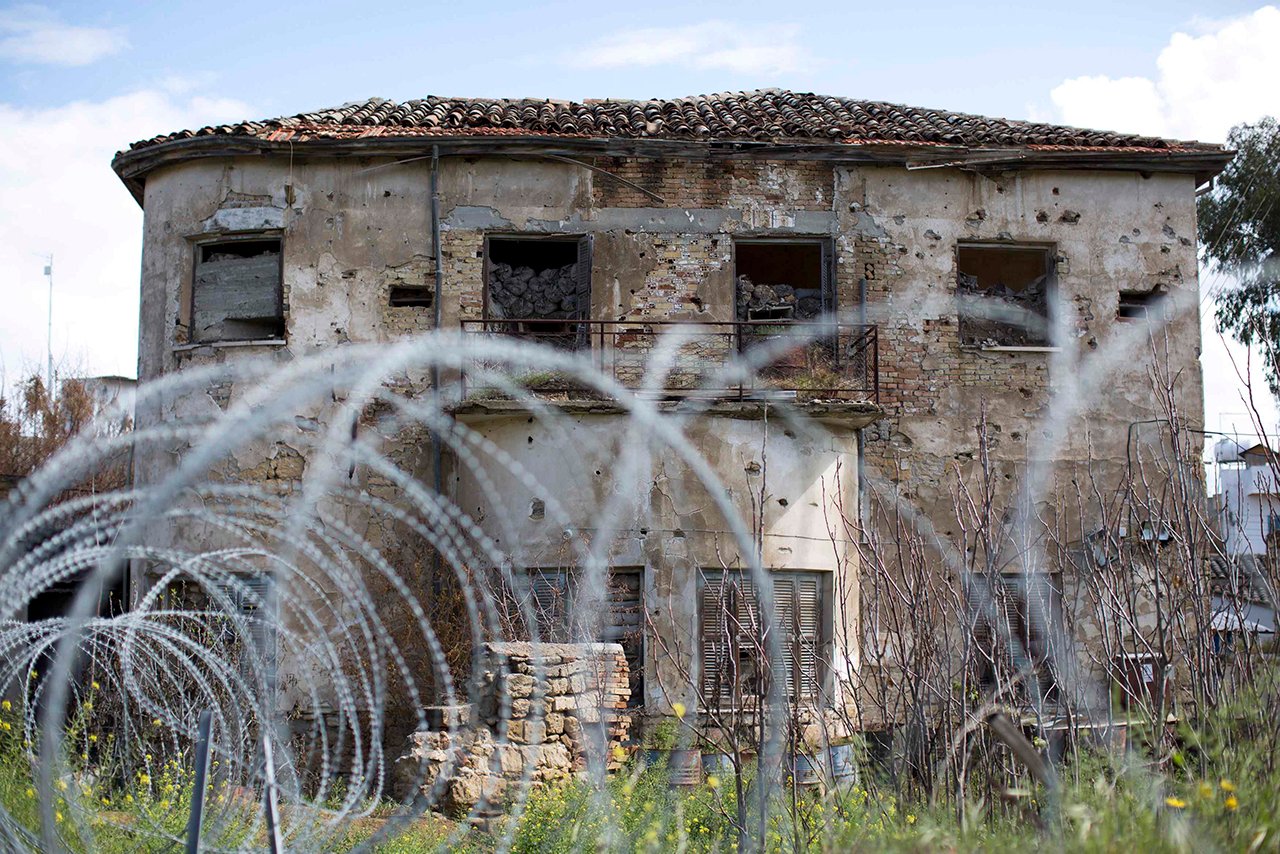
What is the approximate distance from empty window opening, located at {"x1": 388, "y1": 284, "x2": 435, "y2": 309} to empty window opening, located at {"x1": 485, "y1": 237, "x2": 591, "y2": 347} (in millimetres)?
688

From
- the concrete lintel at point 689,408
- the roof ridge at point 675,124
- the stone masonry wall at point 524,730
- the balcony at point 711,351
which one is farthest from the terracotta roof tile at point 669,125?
the stone masonry wall at point 524,730

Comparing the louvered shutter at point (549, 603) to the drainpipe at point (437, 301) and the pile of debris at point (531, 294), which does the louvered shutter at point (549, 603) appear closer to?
the drainpipe at point (437, 301)

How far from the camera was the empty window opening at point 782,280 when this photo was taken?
15438 millimetres

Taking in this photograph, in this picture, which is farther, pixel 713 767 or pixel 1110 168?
pixel 1110 168

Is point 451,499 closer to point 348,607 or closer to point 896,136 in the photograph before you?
point 348,607

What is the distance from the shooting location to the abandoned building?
1514 cm

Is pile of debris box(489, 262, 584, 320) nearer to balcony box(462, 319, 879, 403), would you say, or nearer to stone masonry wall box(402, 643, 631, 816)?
balcony box(462, 319, 879, 403)

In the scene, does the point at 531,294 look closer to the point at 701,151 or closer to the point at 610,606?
the point at 701,151

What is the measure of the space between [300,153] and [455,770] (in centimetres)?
824

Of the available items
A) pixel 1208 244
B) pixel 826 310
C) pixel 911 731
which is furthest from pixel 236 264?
pixel 1208 244

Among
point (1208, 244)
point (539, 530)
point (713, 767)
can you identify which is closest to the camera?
point (713, 767)

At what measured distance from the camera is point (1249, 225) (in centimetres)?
2577

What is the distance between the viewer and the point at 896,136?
15844mm

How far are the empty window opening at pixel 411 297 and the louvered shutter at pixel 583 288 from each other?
66.3 inches
